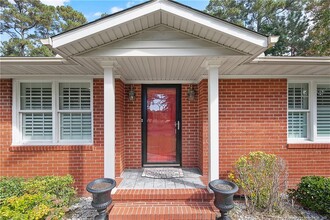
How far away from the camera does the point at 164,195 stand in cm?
360

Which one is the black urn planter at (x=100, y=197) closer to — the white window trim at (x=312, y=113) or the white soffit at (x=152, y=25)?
the white soffit at (x=152, y=25)

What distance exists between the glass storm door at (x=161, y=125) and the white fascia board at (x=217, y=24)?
7.92ft

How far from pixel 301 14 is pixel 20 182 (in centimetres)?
1822

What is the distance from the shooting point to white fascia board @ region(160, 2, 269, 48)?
282cm

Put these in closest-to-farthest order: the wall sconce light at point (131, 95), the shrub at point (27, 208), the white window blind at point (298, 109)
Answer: the shrub at point (27, 208) → the white window blind at point (298, 109) → the wall sconce light at point (131, 95)

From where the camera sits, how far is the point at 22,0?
15.9 meters

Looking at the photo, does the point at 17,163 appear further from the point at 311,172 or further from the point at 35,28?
the point at 35,28

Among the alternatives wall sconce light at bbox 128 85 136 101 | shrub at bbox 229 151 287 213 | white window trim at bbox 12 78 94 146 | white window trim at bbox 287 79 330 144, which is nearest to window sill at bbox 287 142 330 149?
white window trim at bbox 287 79 330 144

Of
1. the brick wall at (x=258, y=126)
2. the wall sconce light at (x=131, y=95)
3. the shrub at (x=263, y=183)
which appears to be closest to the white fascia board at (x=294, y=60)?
the brick wall at (x=258, y=126)

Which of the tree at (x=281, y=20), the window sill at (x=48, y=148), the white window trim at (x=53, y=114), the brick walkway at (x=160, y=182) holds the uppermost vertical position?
the tree at (x=281, y=20)

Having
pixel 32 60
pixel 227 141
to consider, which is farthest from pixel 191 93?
pixel 32 60

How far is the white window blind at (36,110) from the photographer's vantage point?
4.61m

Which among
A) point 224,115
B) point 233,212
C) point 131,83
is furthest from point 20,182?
point 224,115

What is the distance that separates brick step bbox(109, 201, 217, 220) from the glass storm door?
1.74m
